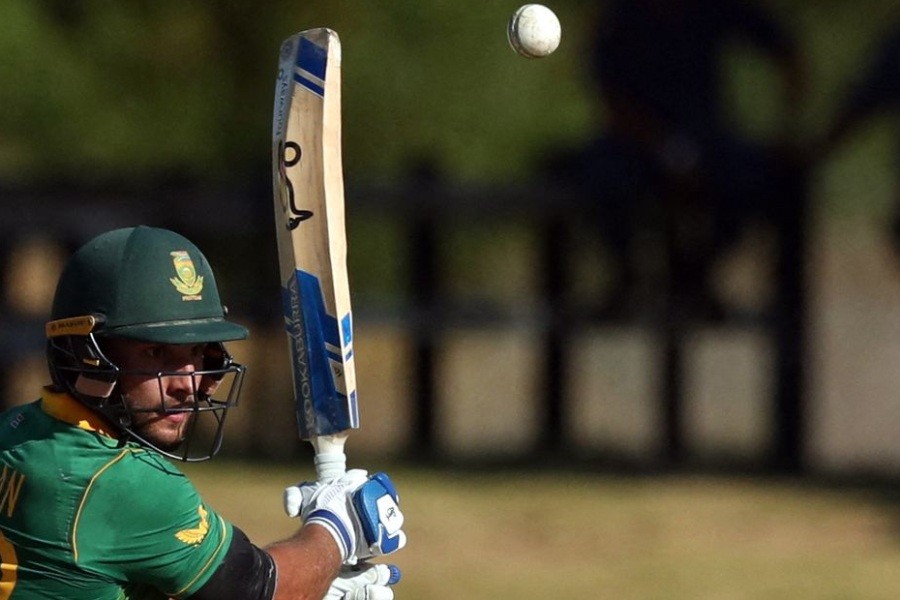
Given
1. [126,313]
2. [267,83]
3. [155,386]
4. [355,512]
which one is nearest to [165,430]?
[155,386]

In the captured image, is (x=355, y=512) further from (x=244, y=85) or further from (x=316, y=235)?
(x=244, y=85)

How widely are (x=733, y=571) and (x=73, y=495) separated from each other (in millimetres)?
5304

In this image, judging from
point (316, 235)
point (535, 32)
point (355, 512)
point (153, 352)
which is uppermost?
point (535, 32)

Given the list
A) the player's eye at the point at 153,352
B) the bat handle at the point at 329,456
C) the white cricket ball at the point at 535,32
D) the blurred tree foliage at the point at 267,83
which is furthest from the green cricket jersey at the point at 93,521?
the blurred tree foliage at the point at 267,83

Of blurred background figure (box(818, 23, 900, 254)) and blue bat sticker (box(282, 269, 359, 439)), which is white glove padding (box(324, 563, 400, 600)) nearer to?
blue bat sticker (box(282, 269, 359, 439))

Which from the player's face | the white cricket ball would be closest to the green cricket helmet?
the player's face

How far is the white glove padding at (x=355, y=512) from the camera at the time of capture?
4.07m

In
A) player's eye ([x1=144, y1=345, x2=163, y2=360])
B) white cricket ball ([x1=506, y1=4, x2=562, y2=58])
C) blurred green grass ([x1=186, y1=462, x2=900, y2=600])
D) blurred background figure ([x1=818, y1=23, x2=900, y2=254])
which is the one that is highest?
white cricket ball ([x1=506, y1=4, x2=562, y2=58])

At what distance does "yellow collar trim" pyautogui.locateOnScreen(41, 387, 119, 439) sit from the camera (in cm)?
361

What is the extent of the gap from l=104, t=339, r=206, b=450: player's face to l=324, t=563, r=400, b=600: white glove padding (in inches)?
26.4

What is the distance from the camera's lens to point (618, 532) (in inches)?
358

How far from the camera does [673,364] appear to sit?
10.8 meters

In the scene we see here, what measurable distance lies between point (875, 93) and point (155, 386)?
324 inches

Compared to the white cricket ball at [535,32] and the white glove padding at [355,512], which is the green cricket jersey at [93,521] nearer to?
the white glove padding at [355,512]
